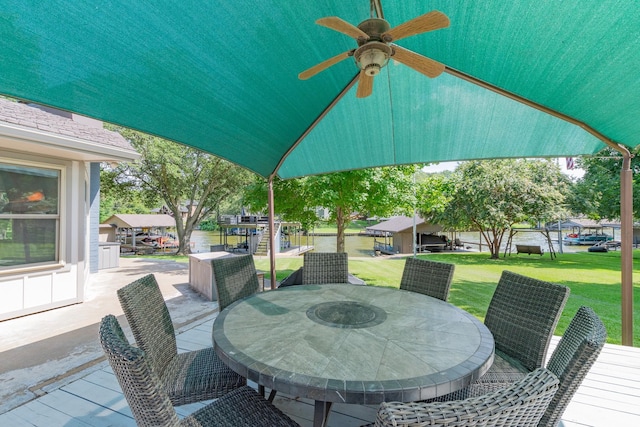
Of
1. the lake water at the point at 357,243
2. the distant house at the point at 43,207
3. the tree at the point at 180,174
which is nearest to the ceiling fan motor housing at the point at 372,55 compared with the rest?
the distant house at the point at 43,207

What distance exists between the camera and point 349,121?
158 inches

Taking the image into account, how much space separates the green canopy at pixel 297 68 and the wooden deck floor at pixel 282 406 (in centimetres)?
235

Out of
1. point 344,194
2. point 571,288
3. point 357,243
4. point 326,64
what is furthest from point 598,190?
point 357,243

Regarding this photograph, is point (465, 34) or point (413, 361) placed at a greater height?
point (465, 34)

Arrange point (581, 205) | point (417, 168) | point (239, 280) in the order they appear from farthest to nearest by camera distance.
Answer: point (581, 205)
point (417, 168)
point (239, 280)

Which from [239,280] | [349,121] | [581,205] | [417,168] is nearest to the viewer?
[239,280]

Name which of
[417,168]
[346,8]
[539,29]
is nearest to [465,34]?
[539,29]

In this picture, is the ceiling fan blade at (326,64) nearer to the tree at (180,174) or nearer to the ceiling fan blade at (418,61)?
the ceiling fan blade at (418,61)

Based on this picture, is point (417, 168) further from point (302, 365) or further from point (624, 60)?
point (302, 365)

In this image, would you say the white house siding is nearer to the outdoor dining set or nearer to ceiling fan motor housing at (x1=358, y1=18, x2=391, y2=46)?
the outdoor dining set

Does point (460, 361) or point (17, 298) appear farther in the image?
point (17, 298)

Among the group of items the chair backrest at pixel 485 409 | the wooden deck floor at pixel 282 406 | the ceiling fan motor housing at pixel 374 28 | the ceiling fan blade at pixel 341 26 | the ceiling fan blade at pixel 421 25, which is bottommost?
the wooden deck floor at pixel 282 406

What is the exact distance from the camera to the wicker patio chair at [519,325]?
2014 millimetres

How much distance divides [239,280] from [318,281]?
3.38ft
